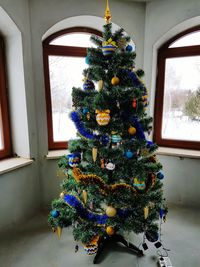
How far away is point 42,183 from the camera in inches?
80.1

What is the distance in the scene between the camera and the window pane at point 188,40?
2068mm

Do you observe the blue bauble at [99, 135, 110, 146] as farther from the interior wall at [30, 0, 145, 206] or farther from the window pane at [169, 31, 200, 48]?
the window pane at [169, 31, 200, 48]

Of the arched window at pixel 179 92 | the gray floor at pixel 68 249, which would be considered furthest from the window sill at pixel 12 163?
the arched window at pixel 179 92

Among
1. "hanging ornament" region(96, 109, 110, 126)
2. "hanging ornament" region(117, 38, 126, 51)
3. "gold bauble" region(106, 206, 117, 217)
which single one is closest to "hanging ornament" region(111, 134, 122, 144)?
"hanging ornament" region(96, 109, 110, 126)

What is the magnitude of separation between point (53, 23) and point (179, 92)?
1.57 m

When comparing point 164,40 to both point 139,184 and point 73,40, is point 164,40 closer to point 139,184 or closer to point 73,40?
point 73,40

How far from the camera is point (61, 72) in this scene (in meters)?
2.10

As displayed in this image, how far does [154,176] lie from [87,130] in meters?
0.57

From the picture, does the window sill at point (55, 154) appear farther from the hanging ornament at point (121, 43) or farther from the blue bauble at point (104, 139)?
the hanging ornament at point (121, 43)

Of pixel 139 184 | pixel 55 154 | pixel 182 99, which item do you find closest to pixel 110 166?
pixel 139 184

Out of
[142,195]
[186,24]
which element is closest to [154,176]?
[142,195]

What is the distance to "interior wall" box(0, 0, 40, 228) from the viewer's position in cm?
167

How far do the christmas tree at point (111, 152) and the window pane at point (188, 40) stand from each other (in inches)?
47.9

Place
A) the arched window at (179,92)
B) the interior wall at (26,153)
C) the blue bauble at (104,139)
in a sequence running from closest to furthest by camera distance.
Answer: the blue bauble at (104,139) → the interior wall at (26,153) → the arched window at (179,92)
